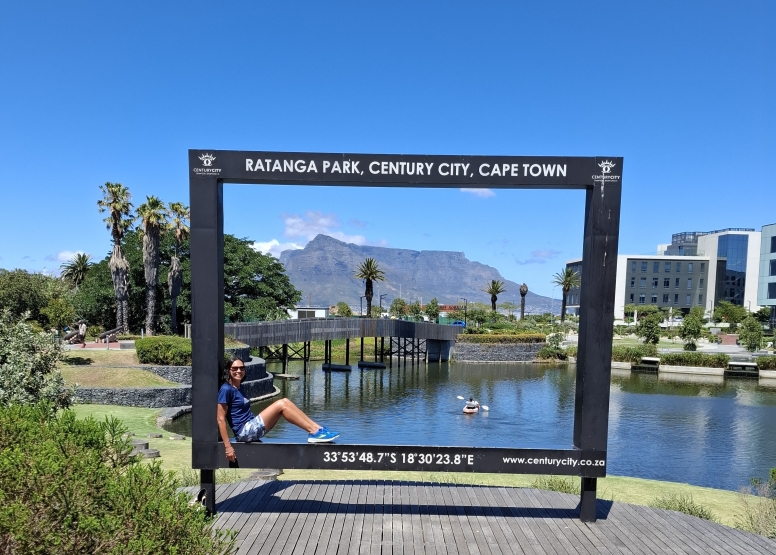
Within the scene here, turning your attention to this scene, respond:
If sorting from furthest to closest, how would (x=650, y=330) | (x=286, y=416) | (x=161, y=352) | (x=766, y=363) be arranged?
(x=650, y=330), (x=766, y=363), (x=161, y=352), (x=286, y=416)

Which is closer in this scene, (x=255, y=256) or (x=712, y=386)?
(x=712, y=386)

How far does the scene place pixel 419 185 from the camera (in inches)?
327

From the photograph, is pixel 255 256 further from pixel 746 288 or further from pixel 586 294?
pixel 746 288

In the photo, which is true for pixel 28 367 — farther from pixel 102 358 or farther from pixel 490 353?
pixel 490 353

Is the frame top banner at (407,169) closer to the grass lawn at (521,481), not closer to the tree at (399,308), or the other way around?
A: the grass lawn at (521,481)

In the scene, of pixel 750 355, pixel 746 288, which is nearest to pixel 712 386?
pixel 750 355

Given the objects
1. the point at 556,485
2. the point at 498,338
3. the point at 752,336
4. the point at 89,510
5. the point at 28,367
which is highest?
the point at 89,510

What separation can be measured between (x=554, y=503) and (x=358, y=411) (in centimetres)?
2445

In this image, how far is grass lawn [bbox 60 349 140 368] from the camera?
3047cm

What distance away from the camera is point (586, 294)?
8.24 metres

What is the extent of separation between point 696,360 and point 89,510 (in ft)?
207

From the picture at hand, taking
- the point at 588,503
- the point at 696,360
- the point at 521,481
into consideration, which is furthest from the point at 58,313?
the point at 696,360

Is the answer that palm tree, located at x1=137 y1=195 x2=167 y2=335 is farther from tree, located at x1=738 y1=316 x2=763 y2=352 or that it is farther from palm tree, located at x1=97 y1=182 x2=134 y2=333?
tree, located at x1=738 y1=316 x2=763 y2=352

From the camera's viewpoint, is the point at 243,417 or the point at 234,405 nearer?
the point at 234,405
